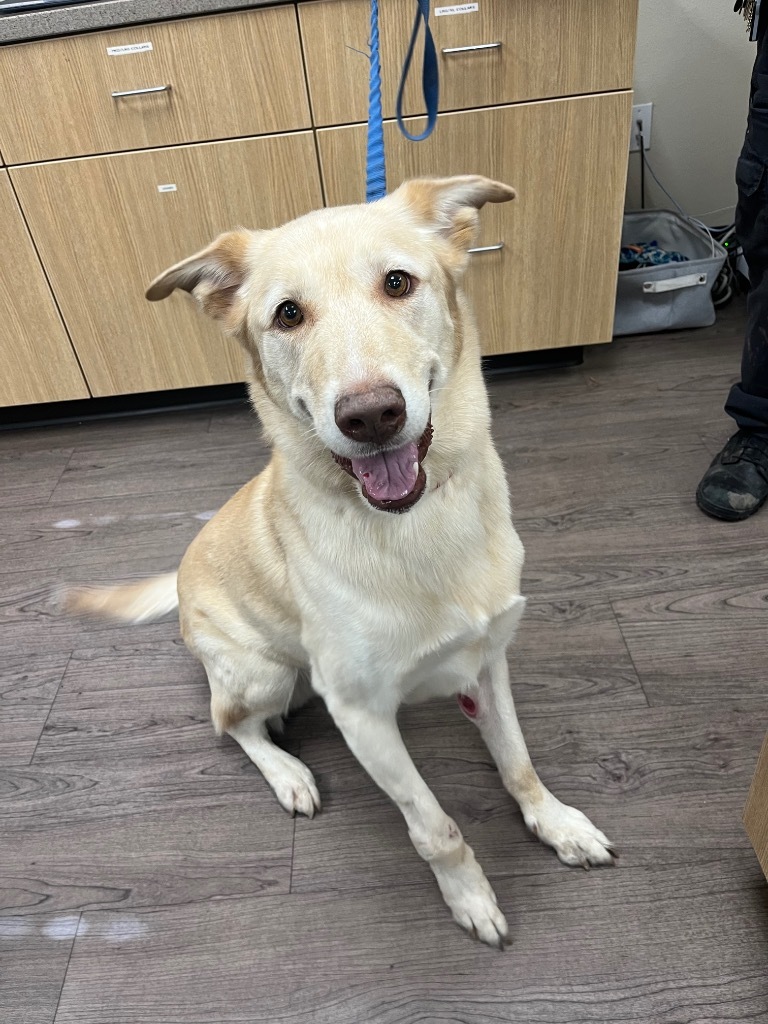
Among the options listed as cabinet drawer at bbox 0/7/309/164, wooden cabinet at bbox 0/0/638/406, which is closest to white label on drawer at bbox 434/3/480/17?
wooden cabinet at bbox 0/0/638/406

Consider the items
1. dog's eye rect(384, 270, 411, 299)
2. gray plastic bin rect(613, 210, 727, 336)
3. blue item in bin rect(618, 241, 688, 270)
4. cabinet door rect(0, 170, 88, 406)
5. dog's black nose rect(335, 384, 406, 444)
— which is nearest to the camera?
dog's black nose rect(335, 384, 406, 444)

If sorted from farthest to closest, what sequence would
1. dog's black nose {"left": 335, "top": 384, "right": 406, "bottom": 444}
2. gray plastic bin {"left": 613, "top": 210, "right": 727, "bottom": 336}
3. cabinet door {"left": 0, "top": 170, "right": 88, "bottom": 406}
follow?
gray plastic bin {"left": 613, "top": 210, "right": 727, "bottom": 336}, cabinet door {"left": 0, "top": 170, "right": 88, "bottom": 406}, dog's black nose {"left": 335, "top": 384, "right": 406, "bottom": 444}

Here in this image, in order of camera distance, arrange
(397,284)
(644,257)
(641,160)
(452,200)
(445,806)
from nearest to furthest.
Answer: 1. (397,284)
2. (452,200)
3. (445,806)
4. (644,257)
5. (641,160)

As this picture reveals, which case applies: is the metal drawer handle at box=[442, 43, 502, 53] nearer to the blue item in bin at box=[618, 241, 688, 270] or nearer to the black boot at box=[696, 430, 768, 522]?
the blue item in bin at box=[618, 241, 688, 270]

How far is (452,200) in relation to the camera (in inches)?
37.7

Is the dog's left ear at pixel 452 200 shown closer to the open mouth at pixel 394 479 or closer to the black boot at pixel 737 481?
the open mouth at pixel 394 479

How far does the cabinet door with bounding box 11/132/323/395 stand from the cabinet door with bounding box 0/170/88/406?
44 millimetres

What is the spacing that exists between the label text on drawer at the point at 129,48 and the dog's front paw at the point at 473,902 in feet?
6.53

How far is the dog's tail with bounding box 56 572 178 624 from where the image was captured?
1.38m

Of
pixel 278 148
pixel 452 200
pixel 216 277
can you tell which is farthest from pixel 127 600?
pixel 278 148

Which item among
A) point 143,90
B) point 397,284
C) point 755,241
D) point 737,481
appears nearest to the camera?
point 397,284

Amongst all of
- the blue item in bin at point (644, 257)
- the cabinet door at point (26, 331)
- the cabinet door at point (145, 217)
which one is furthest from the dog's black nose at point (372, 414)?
the blue item in bin at point (644, 257)

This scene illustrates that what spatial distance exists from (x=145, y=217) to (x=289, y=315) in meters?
1.39

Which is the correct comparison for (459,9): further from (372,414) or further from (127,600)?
(127,600)
